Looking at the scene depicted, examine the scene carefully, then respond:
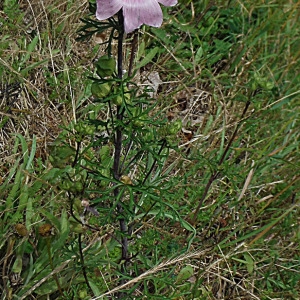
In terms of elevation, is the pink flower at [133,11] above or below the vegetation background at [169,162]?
above

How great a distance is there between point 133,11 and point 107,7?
0.07 metres

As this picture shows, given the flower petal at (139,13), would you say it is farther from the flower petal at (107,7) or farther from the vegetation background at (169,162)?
the vegetation background at (169,162)

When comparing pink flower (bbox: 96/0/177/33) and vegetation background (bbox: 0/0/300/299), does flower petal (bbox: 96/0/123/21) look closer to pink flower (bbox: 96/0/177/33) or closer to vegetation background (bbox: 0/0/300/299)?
pink flower (bbox: 96/0/177/33)

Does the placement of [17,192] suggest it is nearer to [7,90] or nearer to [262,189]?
[7,90]

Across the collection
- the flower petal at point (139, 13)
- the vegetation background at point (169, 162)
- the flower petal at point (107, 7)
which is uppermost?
the flower petal at point (107, 7)

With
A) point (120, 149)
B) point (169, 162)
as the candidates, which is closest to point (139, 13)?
point (120, 149)

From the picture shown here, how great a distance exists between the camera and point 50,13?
2.58 meters

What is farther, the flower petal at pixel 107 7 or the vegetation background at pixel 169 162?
the vegetation background at pixel 169 162

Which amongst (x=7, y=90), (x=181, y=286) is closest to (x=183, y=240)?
(x=181, y=286)

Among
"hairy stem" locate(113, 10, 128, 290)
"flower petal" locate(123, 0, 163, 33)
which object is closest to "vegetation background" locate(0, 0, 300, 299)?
"hairy stem" locate(113, 10, 128, 290)

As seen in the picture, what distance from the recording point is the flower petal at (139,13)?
3.96 ft

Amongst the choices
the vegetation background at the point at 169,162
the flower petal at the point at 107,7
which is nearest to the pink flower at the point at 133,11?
the flower petal at the point at 107,7

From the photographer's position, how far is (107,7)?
119 centimetres

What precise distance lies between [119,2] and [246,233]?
1.32m
